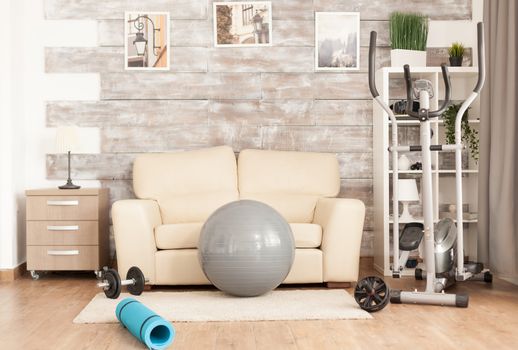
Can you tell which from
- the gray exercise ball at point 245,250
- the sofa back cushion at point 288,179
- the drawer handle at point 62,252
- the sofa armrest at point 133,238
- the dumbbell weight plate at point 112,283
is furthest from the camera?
the sofa back cushion at point 288,179

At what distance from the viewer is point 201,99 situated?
5656 mm

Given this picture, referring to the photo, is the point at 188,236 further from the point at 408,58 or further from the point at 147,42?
the point at 408,58

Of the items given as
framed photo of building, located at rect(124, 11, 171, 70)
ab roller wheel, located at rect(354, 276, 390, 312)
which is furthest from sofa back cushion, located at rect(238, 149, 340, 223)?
ab roller wheel, located at rect(354, 276, 390, 312)

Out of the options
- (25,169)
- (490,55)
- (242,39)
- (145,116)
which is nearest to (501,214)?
(490,55)

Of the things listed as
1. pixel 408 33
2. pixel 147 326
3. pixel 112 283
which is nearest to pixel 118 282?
pixel 112 283

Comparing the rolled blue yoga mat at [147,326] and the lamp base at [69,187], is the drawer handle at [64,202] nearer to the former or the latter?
the lamp base at [69,187]

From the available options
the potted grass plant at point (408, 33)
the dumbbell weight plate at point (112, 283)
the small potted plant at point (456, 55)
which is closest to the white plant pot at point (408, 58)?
the potted grass plant at point (408, 33)

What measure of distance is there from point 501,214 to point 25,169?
3698 mm

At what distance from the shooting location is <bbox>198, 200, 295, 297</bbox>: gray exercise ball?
3.96 m

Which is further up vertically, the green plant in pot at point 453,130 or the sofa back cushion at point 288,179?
the green plant in pot at point 453,130

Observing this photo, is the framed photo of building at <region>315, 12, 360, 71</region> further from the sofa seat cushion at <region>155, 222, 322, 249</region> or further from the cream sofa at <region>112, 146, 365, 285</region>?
the sofa seat cushion at <region>155, 222, 322, 249</region>

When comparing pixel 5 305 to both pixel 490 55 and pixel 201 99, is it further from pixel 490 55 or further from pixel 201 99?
pixel 490 55

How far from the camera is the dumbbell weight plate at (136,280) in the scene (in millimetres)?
4285

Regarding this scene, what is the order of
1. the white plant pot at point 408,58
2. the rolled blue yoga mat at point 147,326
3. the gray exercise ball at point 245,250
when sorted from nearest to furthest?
the rolled blue yoga mat at point 147,326
the gray exercise ball at point 245,250
the white plant pot at point 408,58
